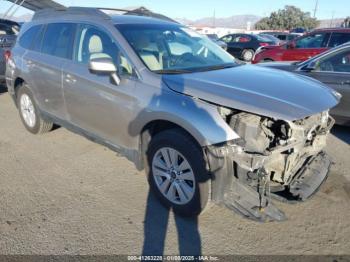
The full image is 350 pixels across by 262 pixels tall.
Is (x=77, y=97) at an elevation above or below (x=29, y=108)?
above

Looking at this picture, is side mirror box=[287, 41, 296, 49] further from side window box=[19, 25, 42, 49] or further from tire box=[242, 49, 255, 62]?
side window box=[19, 25, 42, 49]

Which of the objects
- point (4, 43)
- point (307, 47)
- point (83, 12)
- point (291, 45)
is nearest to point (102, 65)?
point (83, 12)

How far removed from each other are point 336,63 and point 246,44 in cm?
1385

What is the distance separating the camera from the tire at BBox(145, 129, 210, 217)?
301cm

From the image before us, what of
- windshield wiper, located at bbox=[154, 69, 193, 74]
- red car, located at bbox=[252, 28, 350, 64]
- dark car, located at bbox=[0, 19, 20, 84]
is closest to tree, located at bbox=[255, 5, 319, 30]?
red car, located at bbox=[252, 28, 350, 64]

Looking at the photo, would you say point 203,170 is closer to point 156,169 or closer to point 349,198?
point 156,169

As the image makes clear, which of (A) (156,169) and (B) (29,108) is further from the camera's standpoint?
(B) (29,108)

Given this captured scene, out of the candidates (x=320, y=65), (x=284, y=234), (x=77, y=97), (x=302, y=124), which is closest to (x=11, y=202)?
(x=77, y=97)

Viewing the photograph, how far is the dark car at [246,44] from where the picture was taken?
18.6 meters

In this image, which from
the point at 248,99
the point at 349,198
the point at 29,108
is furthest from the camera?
the point at 29,108

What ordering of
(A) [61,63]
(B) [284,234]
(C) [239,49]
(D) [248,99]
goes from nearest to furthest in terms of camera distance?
(D) [248,99] < (B) [284,234] < (A) [61,63] < (C) [239,49]

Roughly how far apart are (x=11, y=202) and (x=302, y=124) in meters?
3.02

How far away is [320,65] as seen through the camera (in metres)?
5.73

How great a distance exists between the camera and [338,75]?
5488 mm
